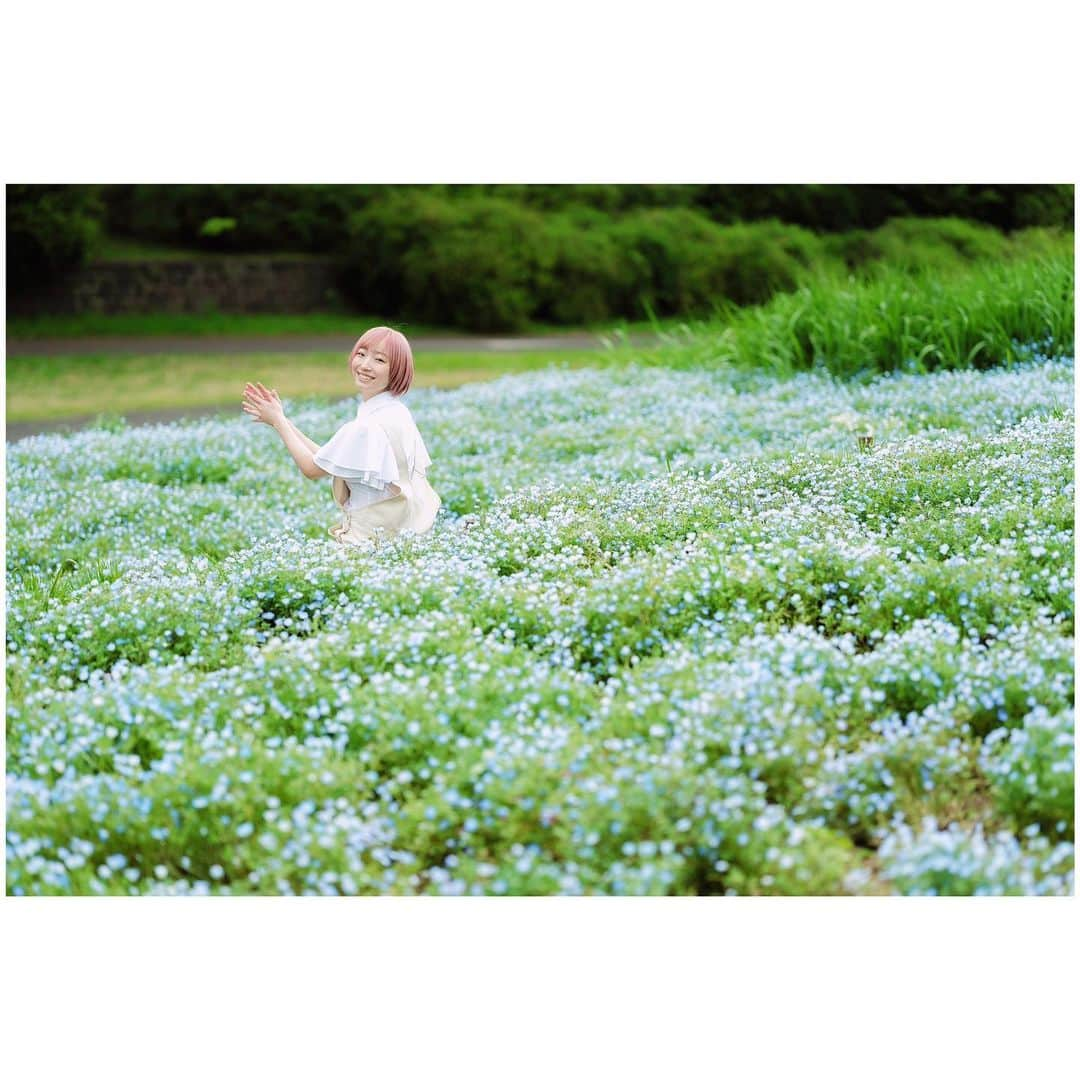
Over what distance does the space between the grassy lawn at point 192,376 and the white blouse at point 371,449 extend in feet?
22.8

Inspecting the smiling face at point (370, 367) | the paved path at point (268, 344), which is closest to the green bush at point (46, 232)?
the paved path at point (268, 344)

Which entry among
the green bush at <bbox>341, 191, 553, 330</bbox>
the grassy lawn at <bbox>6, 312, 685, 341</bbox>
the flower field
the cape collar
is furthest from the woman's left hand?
the green bush at <bbox>341, 191, 553, 330</bbox>

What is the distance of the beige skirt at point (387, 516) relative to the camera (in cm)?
605

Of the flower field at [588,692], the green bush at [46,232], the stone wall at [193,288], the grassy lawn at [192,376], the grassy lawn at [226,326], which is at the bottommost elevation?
the flower field at [588,692]

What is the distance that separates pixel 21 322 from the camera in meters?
17.6

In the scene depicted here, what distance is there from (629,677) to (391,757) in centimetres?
89

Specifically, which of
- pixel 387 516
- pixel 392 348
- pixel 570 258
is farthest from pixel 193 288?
pixel 392 348

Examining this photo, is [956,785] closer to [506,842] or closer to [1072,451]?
[506,842]

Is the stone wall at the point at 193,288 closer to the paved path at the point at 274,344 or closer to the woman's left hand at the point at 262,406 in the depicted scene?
the paved path at the point at 274,344

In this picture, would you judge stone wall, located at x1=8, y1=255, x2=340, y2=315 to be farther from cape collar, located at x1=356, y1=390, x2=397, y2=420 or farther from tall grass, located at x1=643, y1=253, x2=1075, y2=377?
cape collar, located at x1=356, y1=390, x2=397, y2=420

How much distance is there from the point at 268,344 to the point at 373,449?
13032mm

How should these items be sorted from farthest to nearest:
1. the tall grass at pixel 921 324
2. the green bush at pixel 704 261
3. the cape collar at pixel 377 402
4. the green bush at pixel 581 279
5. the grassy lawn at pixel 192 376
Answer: the green bush at pixel 704 261 → the green bush at pixel 581 279 → the grassy lawn at pixel 192 376 → the tall grass at pixel 921 324 → the cape collar at pixel 377 402

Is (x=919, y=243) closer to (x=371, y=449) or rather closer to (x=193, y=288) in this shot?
(x=193, y=288)

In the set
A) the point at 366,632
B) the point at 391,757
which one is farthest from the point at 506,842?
the point at 366,632
